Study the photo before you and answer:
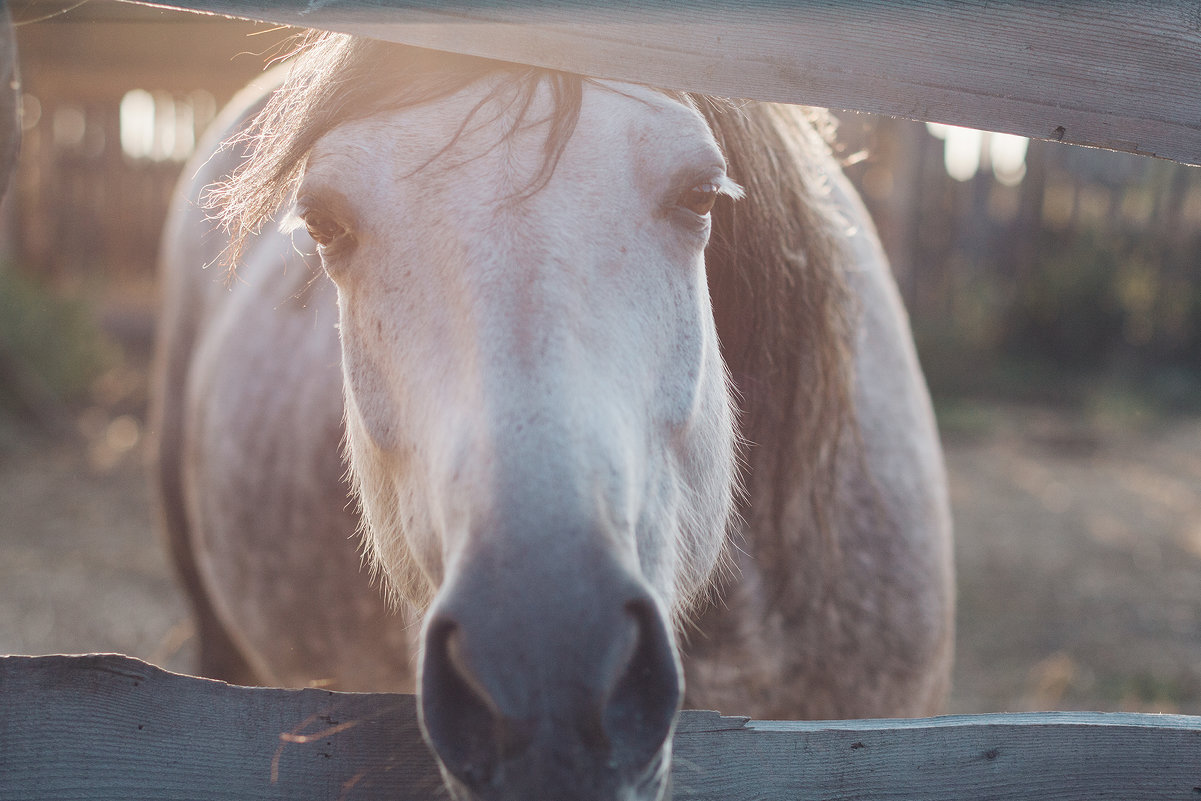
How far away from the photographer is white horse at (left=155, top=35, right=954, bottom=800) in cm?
86

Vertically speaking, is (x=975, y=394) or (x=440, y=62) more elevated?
(x=440, y=62)

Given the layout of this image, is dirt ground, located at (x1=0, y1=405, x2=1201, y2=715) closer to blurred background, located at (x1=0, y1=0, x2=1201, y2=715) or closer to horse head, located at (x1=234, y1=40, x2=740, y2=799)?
blurred background, located at (x1=0, y1=0, x2=1201, y2=715)

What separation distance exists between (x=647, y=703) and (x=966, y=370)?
24.0 feet

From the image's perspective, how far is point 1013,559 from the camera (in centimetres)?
455

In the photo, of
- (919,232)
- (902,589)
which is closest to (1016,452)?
(919,232)

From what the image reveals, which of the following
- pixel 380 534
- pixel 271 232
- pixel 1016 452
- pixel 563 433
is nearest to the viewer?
pixel 563 433

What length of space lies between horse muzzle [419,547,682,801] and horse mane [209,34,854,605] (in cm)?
58

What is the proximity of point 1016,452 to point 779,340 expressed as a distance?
5.33 metres

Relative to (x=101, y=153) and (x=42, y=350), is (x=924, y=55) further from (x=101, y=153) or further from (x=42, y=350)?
(x=101, y=153)

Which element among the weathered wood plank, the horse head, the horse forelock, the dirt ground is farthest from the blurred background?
the weathered wood plank

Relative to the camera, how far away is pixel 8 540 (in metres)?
4.97

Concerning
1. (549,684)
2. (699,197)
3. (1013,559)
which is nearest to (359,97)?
(699,197)

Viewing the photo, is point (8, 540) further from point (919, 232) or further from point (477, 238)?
point (919, 232)

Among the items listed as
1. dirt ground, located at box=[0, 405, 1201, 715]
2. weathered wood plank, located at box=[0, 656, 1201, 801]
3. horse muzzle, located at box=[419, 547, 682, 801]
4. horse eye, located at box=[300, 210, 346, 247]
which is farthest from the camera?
dirt ground, located at box=[0, 405, 1201, 715]
